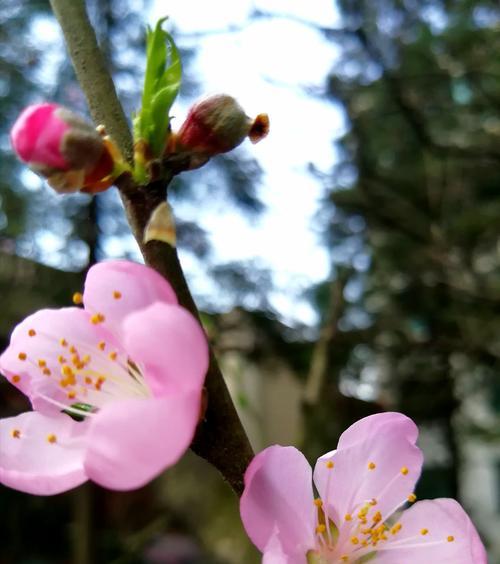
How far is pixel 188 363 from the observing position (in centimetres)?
30

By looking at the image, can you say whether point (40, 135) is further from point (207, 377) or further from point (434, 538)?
point (434, 538)

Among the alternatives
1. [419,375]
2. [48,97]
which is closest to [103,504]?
[419,375]

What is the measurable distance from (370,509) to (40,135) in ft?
1.00

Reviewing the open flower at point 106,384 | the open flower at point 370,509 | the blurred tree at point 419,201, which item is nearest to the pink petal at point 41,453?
the open flower at point 106,384

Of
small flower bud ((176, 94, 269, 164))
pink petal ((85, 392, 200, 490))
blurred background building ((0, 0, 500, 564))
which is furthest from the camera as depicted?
blurred background building ((0, 0, 500, 564))

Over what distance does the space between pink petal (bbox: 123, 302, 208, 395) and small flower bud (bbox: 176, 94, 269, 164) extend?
0.12 meters

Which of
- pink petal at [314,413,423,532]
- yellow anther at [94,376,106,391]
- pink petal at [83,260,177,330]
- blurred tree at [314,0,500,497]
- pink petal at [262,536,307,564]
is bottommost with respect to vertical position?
blurred tree at [314,0,500,497]

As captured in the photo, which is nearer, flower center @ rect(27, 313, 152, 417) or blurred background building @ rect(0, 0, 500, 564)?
flower center @ rect(27, 313, 152, 417)

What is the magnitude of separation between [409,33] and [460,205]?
917 millimetres

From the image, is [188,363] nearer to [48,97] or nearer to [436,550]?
[436,550]

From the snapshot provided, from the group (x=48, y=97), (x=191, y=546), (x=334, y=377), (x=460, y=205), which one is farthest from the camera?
(x=191, y=546)

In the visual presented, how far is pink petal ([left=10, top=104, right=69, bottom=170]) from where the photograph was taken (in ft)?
1.11

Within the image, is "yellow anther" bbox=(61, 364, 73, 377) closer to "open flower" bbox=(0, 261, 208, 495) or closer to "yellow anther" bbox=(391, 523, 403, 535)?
"open flower" bbox=(0, 261, 208, 495)

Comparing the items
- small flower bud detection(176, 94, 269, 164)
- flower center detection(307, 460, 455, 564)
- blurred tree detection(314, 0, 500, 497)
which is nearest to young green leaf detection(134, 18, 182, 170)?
small flower bud detection(176, 94, 269, 164)
